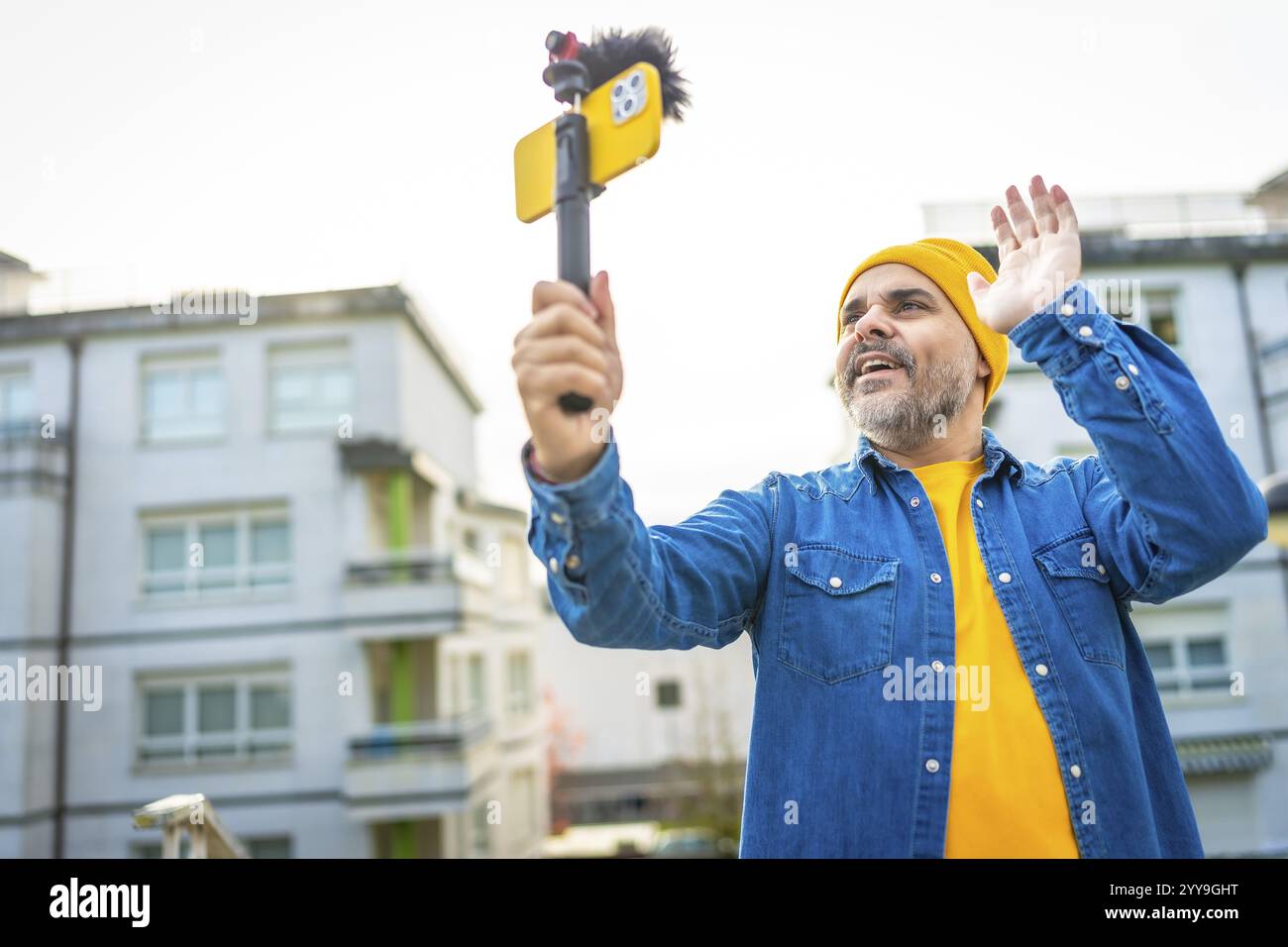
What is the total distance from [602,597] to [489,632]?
17.4 meters

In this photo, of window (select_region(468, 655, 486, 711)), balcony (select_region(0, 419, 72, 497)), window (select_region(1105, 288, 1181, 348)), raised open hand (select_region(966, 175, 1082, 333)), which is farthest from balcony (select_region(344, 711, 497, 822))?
raised open hand (select_region(966, 175, 1082, 333))

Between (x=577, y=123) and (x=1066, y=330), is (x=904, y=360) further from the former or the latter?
(x=577, y=123)

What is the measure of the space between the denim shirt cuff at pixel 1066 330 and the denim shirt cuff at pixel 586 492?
57 centimetres

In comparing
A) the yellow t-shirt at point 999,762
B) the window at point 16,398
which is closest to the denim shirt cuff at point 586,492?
the yellow t-shirt at point 999,762

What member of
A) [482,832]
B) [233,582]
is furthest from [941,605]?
[482,832]

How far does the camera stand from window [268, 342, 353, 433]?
15.1m

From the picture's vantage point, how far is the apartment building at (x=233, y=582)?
548 inches

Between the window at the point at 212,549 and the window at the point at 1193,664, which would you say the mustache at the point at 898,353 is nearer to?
the window at the point at 1193,664

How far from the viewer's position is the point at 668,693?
86.1 feet

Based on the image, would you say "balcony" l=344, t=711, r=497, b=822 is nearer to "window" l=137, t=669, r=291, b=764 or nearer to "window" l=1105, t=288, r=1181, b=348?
"window" l=137, t=669, r=291, b=764

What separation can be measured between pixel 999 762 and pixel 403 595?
550 inches

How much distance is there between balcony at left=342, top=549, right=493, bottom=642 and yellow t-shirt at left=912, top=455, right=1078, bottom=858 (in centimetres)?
1361
